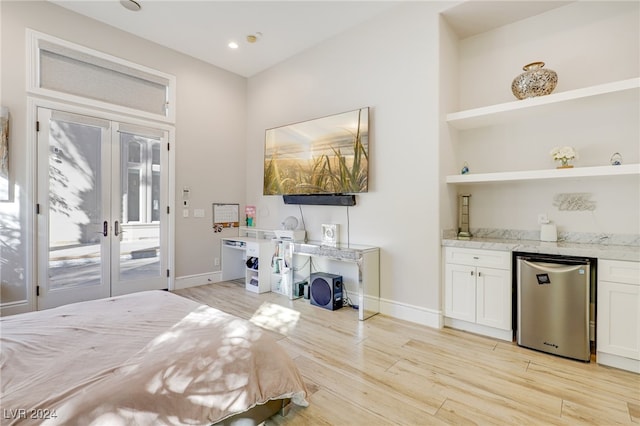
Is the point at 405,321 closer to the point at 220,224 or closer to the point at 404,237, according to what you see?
the point at 404,237

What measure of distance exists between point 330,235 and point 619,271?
2761mm

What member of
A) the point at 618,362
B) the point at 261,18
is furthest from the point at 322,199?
the point at 618,362

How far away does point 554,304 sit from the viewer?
8.34 feet

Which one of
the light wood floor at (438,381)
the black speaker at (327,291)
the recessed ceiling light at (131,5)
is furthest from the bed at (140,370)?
the recessed ceiling light at (131,5)

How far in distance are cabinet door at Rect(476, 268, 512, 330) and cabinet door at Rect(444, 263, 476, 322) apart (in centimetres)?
5

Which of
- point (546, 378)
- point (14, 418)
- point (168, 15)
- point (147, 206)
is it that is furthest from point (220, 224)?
point (546, 378)

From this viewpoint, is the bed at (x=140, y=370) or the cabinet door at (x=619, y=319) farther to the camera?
the cabinet door at (x=619, y=319)

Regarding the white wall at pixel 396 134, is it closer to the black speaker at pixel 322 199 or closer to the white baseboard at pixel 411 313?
the white baseboard at pixel 411 313

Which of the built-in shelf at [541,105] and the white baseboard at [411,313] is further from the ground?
the built-in shelf at [541,105]

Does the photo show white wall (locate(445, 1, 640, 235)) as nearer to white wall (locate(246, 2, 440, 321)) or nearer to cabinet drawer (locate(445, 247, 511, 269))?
white wall (locate(246, 2, 440, 321))

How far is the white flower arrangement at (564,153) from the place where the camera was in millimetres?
2820

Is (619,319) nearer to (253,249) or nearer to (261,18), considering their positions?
(253,249)

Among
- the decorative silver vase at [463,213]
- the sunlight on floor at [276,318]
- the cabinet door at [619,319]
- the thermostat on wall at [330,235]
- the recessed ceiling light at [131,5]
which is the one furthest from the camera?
the thermostat on wall at [330,235]

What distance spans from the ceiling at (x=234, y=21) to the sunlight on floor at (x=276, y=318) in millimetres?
3611
